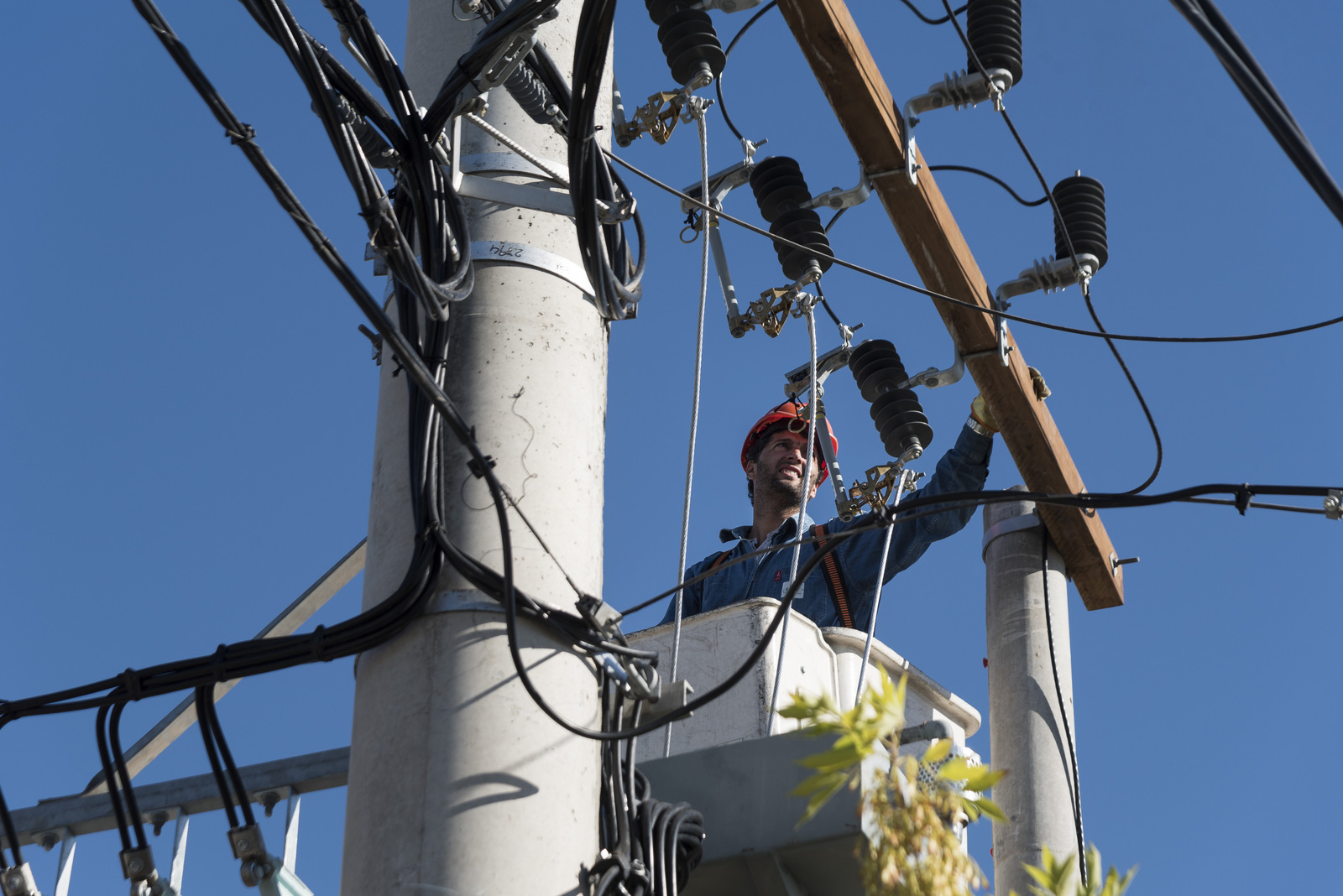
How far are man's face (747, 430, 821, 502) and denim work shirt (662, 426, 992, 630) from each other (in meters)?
0.74

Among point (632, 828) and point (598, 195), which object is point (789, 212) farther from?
point (632, 828)

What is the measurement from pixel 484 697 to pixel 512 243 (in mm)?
1070

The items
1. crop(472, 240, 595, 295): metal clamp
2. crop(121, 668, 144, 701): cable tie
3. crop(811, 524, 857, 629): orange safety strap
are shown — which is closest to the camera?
crop(121, 668, 144, 701): cable tie

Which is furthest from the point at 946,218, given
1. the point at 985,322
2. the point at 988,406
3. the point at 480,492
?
the point at 480,492

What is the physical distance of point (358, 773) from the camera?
2.84 m

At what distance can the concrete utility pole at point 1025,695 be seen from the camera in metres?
5.34

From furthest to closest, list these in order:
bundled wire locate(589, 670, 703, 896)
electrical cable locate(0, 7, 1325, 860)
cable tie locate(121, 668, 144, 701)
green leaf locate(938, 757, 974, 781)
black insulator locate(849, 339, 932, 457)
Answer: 1. black insulator locate(849, 339, 932, 457)
2. cable tie locate(121, 668, 144, 701)
3. bundled wire locate(589, 670, 703, 896)
4. electrical cable locate(0, 7, 1325, 860)
5. green leaf locate(938, 757, 974, 781)

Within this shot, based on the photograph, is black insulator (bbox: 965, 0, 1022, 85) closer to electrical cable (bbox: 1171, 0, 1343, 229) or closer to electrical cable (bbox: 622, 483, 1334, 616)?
electrical cable (bbox: 622, 483, 1334, 616)

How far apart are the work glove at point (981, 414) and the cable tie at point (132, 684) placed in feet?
11.9

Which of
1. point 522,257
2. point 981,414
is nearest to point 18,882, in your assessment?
point 522,257

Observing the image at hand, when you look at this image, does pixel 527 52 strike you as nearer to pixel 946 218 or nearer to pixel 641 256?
pixel 641 256

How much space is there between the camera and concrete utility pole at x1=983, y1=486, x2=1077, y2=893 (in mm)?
5344

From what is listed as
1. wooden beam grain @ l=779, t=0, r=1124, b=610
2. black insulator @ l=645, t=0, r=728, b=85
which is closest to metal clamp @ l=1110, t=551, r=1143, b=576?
wooden beam grain @ l=779, t=0, r=1124, b=610

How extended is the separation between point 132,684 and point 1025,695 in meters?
3.53
